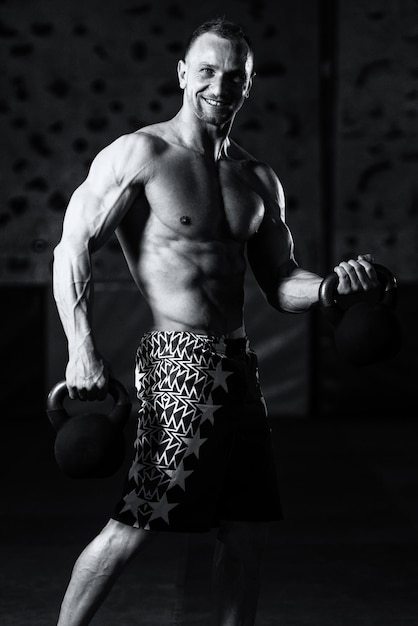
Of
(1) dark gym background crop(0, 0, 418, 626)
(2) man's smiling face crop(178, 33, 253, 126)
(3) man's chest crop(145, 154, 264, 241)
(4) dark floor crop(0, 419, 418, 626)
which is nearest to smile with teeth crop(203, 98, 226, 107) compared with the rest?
(2) man's smiling face crop(178, 33, 253, 126)

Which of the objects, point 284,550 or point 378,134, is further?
point 378,134

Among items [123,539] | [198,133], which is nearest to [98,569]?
[123,539]

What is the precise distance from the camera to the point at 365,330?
69.0 inches

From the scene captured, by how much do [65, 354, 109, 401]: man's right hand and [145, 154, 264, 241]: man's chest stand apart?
0.33 m

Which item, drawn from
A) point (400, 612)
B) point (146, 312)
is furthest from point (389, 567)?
point (146, 312)

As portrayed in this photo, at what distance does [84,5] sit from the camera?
20.9 ft

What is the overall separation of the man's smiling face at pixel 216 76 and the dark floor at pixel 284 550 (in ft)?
2.52

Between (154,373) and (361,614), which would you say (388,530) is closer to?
(361,614)

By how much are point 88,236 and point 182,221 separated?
201 mm

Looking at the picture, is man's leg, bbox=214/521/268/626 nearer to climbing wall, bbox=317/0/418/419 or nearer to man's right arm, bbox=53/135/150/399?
man's right arm, bbox=53/135/150/399

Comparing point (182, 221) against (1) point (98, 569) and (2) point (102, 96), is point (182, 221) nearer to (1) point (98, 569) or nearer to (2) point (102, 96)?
(1) point (98, 569)

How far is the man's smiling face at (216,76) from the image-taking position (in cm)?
188

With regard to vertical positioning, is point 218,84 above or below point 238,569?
above

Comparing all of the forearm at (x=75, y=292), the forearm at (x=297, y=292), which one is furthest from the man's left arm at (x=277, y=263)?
the forearm at (x=75, y=292)
